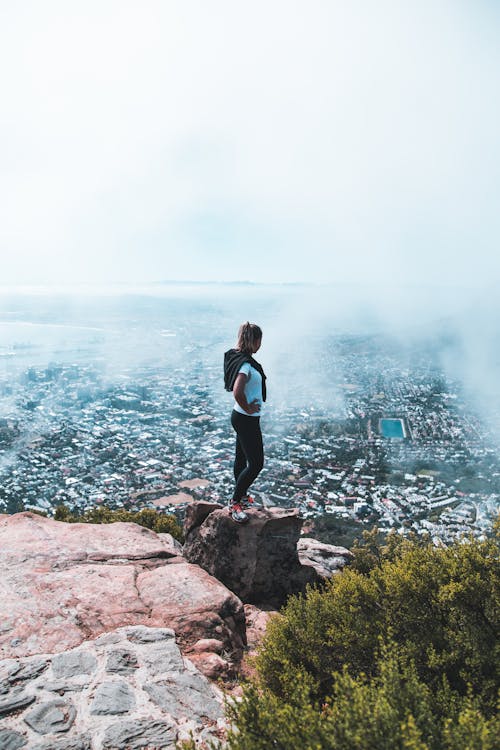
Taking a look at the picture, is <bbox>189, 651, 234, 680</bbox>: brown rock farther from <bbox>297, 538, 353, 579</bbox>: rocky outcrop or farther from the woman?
<bbox>297, 538, 353, 579</bbox>: rocky outcrop

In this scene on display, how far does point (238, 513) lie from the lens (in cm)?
645

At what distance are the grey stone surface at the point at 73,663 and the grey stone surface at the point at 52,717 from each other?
34 cm

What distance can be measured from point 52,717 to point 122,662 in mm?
780

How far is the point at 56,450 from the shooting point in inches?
1043

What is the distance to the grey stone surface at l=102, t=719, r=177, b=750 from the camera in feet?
9.68

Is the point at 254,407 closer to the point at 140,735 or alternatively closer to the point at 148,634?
the point at 148,634

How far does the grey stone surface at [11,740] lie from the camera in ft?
9.30

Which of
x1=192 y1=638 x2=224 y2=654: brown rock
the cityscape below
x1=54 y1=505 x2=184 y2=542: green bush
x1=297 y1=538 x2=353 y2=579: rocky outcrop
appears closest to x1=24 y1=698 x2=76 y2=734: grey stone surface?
x1=192 y1=638 x2=224 y2=654: brown rock

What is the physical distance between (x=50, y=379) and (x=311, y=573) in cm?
4160

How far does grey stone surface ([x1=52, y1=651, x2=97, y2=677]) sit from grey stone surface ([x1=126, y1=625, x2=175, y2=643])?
460 mm

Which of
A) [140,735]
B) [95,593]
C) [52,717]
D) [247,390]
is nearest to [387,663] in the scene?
[140,735]

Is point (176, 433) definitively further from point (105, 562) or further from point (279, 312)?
Result: point (279, 312)

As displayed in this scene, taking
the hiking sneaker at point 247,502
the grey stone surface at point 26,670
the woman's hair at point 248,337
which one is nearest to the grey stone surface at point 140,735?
the grey stone surface at point 26,670

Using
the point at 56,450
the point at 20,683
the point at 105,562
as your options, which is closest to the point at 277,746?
the point at 20,683
